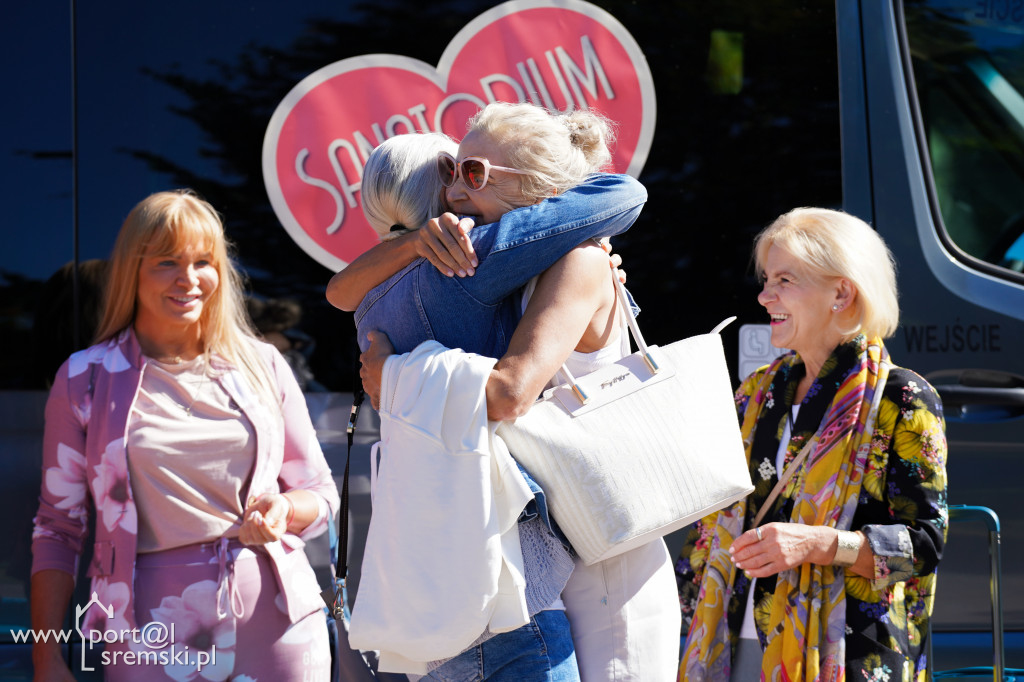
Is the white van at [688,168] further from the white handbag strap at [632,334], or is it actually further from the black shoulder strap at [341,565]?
the white handbag strap at [632,334]

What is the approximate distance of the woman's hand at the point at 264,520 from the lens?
7.02 ft

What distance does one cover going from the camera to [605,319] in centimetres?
150

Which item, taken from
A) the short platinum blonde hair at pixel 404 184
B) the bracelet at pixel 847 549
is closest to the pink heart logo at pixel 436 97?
the short platinum blonde hair at pixel 404 184

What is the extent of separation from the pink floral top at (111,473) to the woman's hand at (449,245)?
1.03m

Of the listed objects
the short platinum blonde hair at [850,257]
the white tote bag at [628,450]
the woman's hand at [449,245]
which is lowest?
the white tote bag at [628,450]

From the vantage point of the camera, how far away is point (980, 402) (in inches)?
95.2

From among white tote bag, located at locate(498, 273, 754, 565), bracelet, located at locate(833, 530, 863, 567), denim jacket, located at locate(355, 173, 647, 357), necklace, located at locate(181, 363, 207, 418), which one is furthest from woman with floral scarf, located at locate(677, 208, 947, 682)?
necklace, located at locate(181, 363, 207, 418)

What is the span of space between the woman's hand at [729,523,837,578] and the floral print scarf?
61mm

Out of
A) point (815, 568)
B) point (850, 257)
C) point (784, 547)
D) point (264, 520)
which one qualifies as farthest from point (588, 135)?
point (264, 520)

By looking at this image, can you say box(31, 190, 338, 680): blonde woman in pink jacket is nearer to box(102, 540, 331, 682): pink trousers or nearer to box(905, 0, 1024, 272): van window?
box(102, 540, 331, 682): pink trousers

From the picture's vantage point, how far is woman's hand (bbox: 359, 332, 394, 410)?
149 cm

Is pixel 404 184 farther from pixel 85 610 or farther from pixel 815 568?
pixel 85 610

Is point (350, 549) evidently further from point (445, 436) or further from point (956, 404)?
point (956, 404)

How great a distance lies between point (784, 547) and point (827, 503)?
0.51 feet
